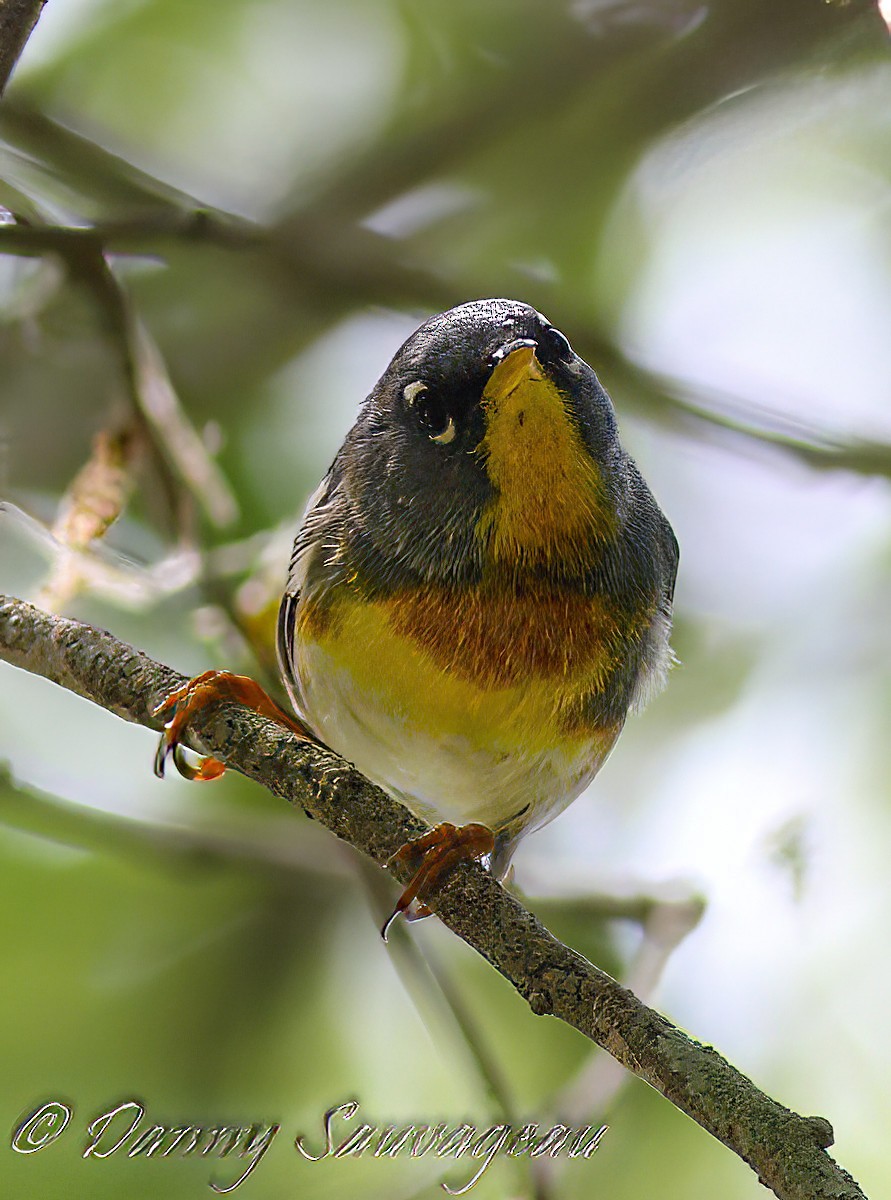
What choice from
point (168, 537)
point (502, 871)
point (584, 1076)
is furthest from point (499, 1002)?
point (168, 537)

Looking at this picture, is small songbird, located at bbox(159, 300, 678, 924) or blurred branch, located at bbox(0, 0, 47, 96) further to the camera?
small songbird, located at bbox(159, 300, 678, 924)

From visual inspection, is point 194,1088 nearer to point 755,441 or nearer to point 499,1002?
point 499,1002

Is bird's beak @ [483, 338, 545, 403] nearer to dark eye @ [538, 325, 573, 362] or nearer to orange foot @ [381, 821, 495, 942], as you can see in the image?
dark eye @ [538, 325, 573, 362]

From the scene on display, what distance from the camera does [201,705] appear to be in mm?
1422

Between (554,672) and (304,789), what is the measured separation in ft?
1.31

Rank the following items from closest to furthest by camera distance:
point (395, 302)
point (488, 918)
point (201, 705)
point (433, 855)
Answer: point (488, 918), point (433, 855), point (201, 705), point (395, 302)

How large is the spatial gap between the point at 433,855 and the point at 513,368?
54 cm

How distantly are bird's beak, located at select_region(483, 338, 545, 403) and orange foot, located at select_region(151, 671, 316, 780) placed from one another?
1.48ft

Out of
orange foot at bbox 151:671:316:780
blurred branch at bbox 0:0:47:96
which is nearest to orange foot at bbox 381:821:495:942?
orange foot at bbox 151:671:316:780

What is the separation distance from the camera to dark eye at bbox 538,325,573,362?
56.1 inches

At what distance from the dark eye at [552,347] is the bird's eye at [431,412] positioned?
134 millimetres

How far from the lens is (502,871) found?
1920mm

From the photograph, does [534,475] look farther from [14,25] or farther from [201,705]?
[14,25]

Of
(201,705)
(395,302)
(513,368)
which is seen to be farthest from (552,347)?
(395,302)
